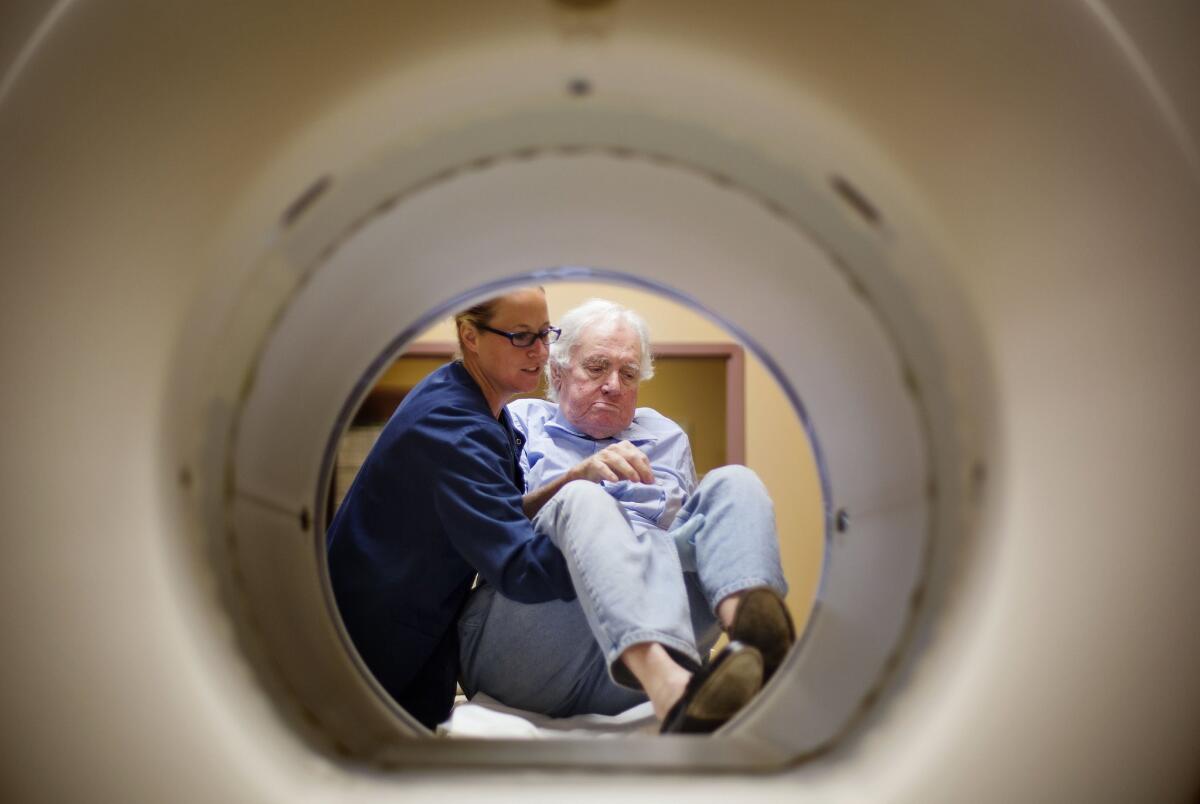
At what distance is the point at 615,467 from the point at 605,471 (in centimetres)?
3

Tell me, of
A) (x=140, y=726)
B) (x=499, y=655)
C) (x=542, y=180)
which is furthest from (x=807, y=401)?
(x=499, y=655)

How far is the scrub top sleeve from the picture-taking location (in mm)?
1146

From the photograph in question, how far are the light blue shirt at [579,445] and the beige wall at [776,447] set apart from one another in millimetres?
1129

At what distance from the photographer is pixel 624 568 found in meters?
1.06

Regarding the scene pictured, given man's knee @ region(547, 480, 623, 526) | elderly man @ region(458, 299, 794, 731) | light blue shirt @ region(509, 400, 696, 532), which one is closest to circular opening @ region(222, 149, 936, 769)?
elderly man @ region(458, 299, 794, 731)

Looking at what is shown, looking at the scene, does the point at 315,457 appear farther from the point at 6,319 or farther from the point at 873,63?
the point at 873,63

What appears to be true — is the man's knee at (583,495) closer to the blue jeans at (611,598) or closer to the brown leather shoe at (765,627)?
the blue jeans at (611,598)

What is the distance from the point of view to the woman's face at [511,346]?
140 cm

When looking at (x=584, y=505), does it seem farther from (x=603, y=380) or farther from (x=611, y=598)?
(x=603, y=380)

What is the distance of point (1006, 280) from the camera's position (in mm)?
409

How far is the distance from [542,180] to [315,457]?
307 mm

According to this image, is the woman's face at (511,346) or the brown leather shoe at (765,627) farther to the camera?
the woman's face at (511,346)

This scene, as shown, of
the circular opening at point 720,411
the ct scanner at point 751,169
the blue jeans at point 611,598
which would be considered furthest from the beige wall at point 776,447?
the ct scanner at point 751,169

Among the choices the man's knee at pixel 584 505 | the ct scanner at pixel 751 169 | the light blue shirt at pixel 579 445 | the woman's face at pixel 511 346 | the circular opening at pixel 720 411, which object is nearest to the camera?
the ct scanner at pixel 751 169
